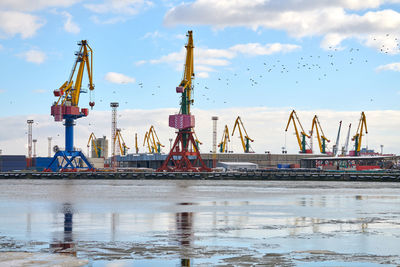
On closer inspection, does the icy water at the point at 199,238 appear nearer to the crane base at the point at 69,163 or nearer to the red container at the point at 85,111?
the red container at the point at 85,111

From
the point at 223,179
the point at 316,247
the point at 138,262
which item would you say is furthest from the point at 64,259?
the point at 223,179

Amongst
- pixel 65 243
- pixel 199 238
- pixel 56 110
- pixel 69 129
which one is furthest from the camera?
pixel 69 129

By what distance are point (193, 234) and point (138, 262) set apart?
8.47 meters

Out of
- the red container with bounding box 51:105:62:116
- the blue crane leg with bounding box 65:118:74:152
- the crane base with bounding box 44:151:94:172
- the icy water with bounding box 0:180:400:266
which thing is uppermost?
the red container with bounding box 51:105:62:116

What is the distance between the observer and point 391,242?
2584 cm

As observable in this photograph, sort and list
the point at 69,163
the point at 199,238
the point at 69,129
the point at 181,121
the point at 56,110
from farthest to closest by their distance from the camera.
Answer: the point at 69,163
the point at 181,121
the point at 69,129
the point at 56,110
the point at 199,238

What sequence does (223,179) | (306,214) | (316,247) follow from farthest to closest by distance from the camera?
(223,179) < (306,214) < (316,247)

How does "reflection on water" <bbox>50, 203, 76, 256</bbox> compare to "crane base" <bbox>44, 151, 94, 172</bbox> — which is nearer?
"reflection on water" <bbox>50, 203, 76, 256</bbox>

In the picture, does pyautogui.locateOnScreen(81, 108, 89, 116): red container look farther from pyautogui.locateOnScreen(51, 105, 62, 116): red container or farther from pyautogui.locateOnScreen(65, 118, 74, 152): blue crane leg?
pyautogui.locateOnScreen(51, 105, 62, 116): red container

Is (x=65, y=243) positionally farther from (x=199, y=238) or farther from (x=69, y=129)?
(x=69, y=129)

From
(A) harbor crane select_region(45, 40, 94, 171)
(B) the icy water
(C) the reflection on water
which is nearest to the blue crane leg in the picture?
(A) harbor crane select_region(45, 40, 94, 171)

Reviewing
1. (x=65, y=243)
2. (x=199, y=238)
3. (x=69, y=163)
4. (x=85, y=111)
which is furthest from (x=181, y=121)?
(x=65, y=243)

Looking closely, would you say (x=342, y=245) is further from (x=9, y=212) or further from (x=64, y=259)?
(x=9, y=212)

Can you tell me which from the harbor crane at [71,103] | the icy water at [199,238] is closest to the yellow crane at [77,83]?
the harbor crane at [71,103]
